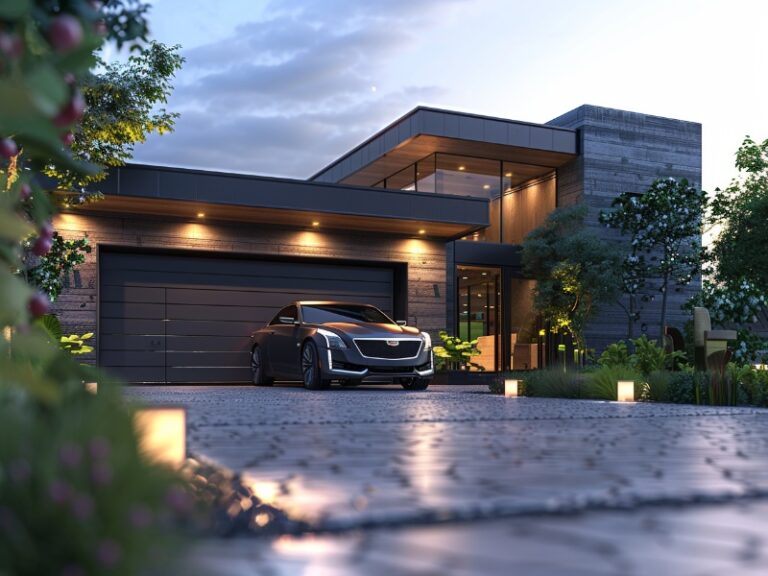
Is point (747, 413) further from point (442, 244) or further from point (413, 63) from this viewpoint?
point (413, 63)

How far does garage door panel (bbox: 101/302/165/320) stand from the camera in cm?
1611

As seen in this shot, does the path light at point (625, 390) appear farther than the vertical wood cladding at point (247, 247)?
No

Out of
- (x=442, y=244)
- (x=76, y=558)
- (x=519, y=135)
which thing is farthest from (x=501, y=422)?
(x=519, y=135)

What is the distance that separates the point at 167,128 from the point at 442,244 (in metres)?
7.31

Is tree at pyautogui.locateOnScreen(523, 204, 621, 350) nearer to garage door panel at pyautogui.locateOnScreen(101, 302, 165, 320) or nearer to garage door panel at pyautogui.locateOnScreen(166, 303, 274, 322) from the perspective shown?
garage door panel at pyautogui.locateOnScreen(166, 303, 274, 322)

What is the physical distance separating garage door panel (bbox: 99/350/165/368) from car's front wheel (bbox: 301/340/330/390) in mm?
4377

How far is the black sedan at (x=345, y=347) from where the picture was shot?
12797mm

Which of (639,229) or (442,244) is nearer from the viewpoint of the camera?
(442,244)

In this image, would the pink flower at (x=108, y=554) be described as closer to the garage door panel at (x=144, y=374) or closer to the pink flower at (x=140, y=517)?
the pink flower at (x=140, y=517)

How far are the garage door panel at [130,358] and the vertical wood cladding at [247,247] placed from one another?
0.60 metres

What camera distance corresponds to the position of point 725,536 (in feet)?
8.54

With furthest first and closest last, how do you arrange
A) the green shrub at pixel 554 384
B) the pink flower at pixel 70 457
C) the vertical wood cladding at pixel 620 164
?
1. the vertical wood cladding at pixel 620 164
2. the green shrub at pixel 554 384
3. the pink flower at pixel 70 457

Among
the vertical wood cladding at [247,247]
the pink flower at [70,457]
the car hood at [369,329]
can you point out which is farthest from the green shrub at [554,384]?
the pink flower at [70,457]

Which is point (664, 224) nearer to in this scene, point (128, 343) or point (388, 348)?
point (388, 348)
